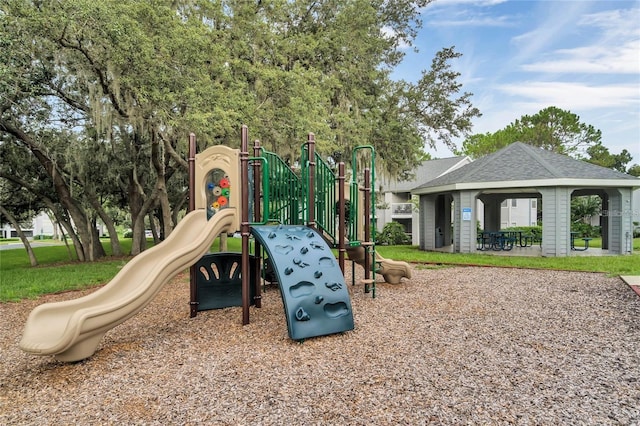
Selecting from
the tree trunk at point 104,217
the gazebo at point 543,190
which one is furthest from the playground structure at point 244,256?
the tree trunk at point 104,217

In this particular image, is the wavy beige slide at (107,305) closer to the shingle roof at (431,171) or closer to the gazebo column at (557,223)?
the gazebo column at (557,223)

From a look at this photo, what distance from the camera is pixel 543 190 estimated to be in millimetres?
12391

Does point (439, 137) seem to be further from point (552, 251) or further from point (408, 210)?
point (408, 210)

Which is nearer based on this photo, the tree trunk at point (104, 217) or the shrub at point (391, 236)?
the tree trunk at point (104, 217)

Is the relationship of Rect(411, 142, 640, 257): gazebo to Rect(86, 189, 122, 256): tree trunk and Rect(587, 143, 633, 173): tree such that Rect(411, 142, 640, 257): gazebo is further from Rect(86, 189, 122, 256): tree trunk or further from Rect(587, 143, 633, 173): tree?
Rect(587, 143, 633, 173): tree

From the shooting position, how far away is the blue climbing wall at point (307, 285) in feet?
13.3

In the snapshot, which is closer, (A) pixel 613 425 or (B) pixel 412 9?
(A) pixel 613 425

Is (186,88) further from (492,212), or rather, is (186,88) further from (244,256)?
(492,212)

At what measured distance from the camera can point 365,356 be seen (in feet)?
11.8

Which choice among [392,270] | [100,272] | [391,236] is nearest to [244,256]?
[392,270]

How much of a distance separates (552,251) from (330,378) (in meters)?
11.3

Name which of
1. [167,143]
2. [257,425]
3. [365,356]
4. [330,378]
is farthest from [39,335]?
[167,143]

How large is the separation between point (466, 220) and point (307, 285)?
10513 millimetres

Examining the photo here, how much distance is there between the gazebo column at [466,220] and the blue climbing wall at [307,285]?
32.5ft
